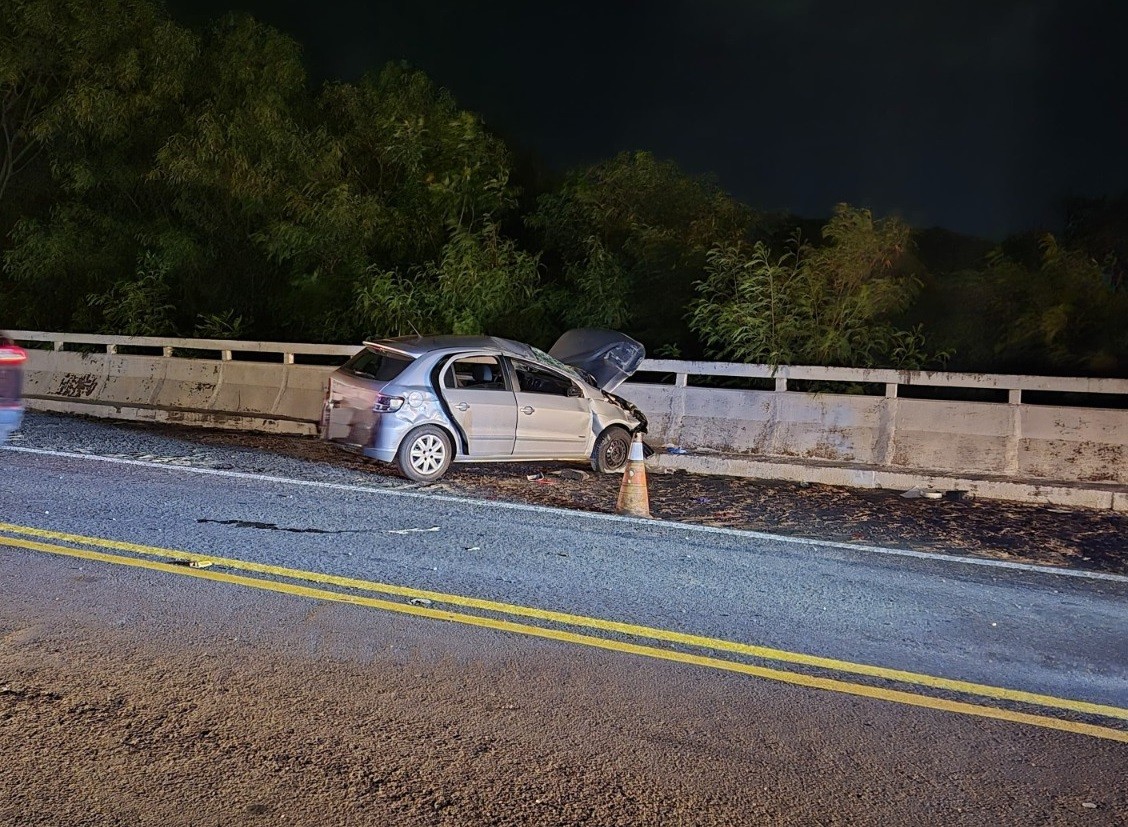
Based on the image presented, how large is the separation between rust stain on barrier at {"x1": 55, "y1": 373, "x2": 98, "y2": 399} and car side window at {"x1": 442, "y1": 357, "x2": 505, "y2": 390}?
9406 mm

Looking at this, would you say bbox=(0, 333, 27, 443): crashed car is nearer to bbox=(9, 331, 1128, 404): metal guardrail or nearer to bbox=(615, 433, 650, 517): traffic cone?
bbox=(9, 331, 1128, 404): metal guardrail

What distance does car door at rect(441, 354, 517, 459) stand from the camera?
11359 millimetres

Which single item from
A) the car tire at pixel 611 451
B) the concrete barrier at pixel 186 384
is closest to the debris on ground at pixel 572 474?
the car tire at pixel 611 451

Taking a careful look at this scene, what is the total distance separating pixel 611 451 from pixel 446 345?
238 centimetres

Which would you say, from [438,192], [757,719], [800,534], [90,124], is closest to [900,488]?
[800,534]

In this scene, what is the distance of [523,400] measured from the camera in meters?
11.7

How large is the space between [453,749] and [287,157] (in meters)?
18.8

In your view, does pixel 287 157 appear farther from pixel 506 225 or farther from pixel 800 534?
pixel 800 534

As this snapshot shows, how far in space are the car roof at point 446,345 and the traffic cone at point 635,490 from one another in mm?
2371

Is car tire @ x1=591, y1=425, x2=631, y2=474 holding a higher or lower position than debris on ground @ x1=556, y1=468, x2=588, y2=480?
higher

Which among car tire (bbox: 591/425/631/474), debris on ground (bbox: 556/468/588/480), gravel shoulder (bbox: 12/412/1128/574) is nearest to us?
gravel shoulder (bbox: 12/412/1128/574)

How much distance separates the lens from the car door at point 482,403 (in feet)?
37.3

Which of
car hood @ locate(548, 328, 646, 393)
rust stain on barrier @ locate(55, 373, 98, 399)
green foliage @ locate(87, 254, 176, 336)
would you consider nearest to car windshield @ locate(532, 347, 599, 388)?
car hood @ locate(548, 328, 646, 393)

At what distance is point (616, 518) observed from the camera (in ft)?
31.7
